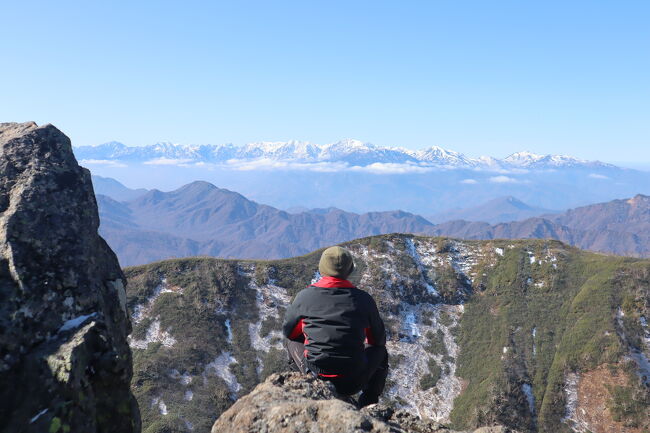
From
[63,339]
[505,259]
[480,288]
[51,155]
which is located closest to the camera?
[63,339]

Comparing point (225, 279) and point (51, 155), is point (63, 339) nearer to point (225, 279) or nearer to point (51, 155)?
point (51, 155)

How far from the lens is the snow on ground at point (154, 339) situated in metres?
57.8

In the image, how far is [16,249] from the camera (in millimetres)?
7945

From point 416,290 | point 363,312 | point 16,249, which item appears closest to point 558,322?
point 416,290

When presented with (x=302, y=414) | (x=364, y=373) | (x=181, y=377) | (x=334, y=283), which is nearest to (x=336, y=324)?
(x=334, y=283)

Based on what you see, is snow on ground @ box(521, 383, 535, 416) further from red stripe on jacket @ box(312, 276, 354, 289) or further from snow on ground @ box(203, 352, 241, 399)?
red stripe on jacket @ box(312, 276, 354, 289)

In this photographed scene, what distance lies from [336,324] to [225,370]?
173ft

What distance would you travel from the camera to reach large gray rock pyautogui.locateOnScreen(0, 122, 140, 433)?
679 cm

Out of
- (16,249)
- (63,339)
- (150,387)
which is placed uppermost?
(16,249)

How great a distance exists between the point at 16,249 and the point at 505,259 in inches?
3508

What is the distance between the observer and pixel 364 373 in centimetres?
882

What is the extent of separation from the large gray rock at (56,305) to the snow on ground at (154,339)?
5377 cm

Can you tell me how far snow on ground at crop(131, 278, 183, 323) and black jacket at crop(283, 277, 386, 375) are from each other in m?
61.3

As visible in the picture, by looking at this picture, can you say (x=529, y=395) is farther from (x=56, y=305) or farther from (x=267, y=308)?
(x=56, y=305)
